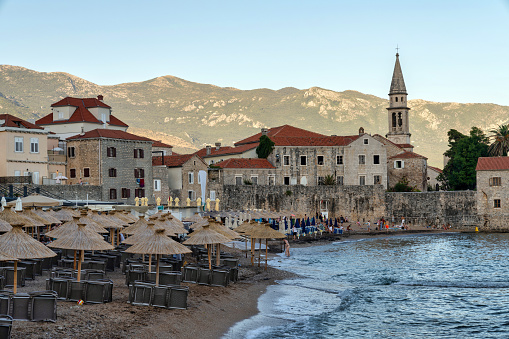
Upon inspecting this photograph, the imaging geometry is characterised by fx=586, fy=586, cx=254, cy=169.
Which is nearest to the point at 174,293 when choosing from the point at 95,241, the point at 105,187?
the point at 95,241

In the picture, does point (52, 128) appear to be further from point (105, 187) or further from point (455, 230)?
point (455, 230)

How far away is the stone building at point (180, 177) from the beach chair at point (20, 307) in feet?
164

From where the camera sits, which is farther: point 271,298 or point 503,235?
point 503,235

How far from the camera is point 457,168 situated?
78125mm

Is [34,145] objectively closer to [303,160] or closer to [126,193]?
[126,193]

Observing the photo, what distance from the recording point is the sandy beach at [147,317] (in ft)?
46.9

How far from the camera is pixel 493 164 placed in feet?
219

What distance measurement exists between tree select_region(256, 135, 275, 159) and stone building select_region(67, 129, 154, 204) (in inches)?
646

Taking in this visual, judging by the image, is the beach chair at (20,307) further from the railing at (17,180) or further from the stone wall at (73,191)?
the railing at (17,180)

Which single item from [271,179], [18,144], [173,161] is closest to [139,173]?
[173,161]

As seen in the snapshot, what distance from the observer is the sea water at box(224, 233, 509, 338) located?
20.2 m

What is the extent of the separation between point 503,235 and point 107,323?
187ft

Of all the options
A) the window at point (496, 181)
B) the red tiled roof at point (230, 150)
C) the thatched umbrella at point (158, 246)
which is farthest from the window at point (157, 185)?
the thatched umbrella at point (158, 246)

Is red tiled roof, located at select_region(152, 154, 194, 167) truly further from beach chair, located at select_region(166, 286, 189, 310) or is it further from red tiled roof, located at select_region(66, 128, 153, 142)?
beach chair, located at select_region(166, 286, 189, 310)
